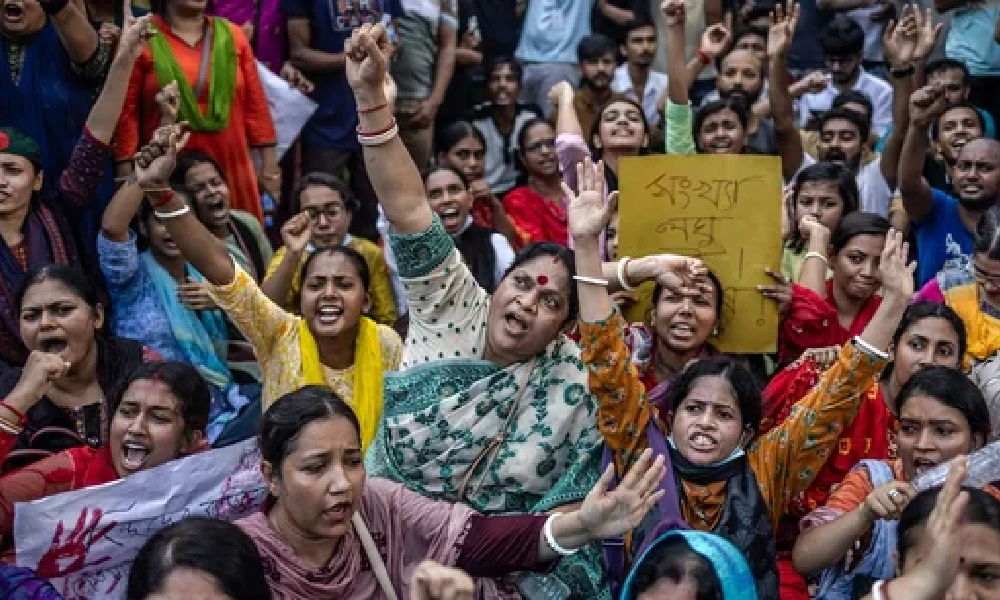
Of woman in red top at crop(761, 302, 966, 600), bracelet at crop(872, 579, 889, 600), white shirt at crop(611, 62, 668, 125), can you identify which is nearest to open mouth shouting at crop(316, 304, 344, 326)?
woman in red top at crop(761, 302, 966, 600)

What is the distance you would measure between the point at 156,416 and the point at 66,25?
226 centimetres

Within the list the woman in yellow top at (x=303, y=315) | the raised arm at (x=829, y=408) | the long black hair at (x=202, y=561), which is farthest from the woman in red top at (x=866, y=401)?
the long black hair at (x=202, y=561)

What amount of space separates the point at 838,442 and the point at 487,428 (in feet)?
4.02

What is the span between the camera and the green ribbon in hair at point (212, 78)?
6.55 m

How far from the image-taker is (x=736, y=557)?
3223 mm

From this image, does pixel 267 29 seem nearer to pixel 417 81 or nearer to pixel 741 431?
pixel 417 81

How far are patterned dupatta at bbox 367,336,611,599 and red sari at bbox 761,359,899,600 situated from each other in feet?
2.48

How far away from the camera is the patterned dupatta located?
13.1 feet

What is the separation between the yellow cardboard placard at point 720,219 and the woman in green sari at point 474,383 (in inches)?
41.5

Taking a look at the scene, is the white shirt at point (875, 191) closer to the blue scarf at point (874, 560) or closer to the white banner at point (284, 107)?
the white banner at point (284, 107)

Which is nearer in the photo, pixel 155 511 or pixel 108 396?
pixel 155 511

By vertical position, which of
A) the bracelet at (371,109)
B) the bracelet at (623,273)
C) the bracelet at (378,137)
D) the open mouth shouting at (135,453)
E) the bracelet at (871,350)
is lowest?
the open mouth shouting at (135,453)

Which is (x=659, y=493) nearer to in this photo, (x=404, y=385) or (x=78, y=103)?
(x=404, y=385)

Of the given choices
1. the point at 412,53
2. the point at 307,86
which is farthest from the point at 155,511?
the point at 412,53
